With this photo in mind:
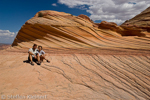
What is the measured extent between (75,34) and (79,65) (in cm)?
313

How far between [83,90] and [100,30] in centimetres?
601

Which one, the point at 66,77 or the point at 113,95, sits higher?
the point at 66,77

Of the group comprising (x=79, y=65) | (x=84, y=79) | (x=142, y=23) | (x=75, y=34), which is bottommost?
(x=84, y=79)

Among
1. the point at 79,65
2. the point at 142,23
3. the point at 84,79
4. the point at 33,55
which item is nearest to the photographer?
the point at 84,79

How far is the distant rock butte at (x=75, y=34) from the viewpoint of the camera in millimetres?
6300

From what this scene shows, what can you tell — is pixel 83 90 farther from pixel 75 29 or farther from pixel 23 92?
pixel 75 29

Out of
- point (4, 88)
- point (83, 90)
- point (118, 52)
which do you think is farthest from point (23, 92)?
point (118, 52)

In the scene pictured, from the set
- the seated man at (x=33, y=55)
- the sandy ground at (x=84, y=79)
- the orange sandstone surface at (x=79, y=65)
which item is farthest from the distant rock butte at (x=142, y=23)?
the seated man at (x=33, y=55)

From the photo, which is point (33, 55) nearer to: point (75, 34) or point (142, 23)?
point (75, 34)

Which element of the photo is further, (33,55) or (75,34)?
(75,34)

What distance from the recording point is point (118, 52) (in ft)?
17.9

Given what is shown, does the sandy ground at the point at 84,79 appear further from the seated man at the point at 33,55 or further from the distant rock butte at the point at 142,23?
the distant rock butte at the point at 142,23

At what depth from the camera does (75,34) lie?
682 cm

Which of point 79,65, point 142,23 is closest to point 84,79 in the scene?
point 79,65
